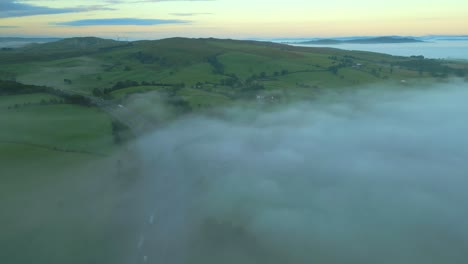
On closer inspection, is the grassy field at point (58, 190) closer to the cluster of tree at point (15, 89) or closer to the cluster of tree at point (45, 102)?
the cluster of tree at point (45, 102)

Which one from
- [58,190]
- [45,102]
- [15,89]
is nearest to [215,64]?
[15,89]

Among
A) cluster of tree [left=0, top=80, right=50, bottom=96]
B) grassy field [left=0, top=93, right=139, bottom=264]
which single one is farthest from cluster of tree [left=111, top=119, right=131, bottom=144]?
cluster of tree [left=0, top=80, right=50, bottom=96]

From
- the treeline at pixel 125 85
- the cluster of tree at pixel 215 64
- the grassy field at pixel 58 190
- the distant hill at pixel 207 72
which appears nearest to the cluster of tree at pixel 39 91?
the distant hill at pixel 207 72

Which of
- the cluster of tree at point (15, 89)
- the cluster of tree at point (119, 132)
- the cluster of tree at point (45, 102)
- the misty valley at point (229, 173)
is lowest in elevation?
the misty valley at point (229, 173)

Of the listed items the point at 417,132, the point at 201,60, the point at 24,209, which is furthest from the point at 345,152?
the point at 201,60

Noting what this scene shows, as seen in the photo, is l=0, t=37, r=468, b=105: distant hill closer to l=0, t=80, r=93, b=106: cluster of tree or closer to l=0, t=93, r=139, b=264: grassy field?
l=0, t=80, r=93, b=106: cluster of tree

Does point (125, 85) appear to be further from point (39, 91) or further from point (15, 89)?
point (15, 89)

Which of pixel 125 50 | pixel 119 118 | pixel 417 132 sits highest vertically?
pixel 125 50

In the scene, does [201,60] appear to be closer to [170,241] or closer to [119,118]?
[119,118]
